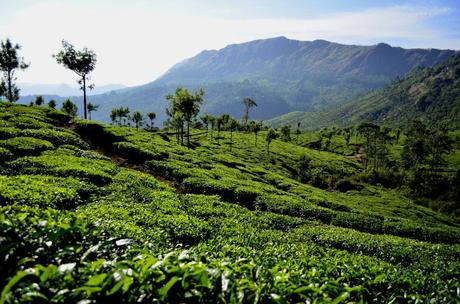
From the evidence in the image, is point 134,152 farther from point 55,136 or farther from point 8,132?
point 8,132

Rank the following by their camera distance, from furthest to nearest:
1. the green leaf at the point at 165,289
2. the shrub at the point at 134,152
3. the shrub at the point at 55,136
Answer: the shrub at the point at 134,152, the shrub at the point at 55,136, the green leaf at the point at 165,289

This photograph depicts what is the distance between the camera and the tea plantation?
5145mm

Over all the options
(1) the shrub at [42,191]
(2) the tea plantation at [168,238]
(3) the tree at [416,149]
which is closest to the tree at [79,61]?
(2) the tea plantation at [168,238]

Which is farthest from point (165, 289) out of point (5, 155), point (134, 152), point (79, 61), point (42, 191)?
point (79, 61)

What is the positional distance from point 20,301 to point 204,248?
7466 millimetres

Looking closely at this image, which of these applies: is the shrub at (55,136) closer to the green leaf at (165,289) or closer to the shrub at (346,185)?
the green leaf at (165,289)

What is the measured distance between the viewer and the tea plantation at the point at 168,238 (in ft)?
16.9

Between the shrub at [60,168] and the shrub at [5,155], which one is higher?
the shrub at [5,155]

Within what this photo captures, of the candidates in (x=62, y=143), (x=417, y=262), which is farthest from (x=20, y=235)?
(x=62, y=143)

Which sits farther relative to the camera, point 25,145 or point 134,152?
point 134,152

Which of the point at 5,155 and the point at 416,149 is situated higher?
the point at 5,155

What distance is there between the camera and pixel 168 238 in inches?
572

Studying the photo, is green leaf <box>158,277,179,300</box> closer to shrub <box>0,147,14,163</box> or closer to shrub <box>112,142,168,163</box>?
shrub <box>0,147,14,163</box>

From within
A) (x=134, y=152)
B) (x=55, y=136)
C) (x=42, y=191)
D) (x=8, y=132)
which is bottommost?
(x=134, y=152)
